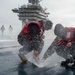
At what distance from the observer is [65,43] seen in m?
6.82

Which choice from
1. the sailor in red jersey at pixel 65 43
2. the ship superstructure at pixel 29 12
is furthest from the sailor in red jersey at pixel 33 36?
the ship superstructure at pixel 29 12

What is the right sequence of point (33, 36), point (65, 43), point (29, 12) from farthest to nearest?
point (29, 12), point (33, 36), point (65, 43)

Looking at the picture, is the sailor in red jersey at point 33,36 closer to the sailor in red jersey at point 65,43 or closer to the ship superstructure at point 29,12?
the sailor in red jersey at point 65,43

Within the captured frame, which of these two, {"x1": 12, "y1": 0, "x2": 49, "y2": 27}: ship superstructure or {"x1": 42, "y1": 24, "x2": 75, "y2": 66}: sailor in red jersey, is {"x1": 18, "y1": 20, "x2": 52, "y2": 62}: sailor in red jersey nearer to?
{"x1": 42, "y1": 24, "x2": 75, "y2": 66}: sailor in red jersey

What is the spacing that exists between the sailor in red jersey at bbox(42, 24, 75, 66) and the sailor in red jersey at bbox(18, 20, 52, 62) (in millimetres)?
441

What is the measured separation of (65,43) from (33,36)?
3.47 feet

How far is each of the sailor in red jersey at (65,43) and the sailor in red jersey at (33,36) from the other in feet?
1.45

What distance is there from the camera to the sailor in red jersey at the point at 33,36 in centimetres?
696

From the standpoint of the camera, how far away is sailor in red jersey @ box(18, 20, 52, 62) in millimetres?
6957

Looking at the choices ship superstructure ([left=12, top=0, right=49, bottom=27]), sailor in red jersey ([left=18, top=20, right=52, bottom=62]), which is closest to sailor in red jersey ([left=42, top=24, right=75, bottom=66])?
sailor in red jersey ([left=18, top=20, right=52, bottom=62])

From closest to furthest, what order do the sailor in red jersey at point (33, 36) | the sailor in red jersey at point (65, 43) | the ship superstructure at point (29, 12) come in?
the sailor in red jersey at point (65, 43) → the sailor in red jersey at point (33, 36) → the ship superstructure at point (29, 12)

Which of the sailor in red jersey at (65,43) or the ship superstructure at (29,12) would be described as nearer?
the sailor in red jersey at (65,43)

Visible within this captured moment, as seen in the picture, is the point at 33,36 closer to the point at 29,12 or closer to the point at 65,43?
the point at 65,43

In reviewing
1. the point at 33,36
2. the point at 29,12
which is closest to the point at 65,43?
the point at 33,36
